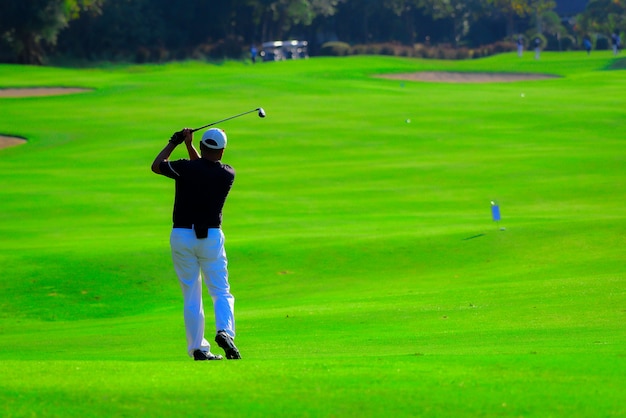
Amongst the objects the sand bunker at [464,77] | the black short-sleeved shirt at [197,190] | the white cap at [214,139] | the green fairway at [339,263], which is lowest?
the sand bunker at [464,77]

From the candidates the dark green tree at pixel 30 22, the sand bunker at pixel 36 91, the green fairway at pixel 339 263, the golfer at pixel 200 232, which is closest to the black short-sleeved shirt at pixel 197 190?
the golfer at pixel 200 232

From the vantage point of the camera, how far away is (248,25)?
13588 cm

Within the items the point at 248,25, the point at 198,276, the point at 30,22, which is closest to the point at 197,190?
the point at 198,276

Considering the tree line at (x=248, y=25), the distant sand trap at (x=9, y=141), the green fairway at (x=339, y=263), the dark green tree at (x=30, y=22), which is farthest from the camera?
the tree line at (x=248, y=25)

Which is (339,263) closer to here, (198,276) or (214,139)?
(198,276)

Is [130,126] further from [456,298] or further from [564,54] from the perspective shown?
[564,54]

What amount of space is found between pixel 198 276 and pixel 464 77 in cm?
7512

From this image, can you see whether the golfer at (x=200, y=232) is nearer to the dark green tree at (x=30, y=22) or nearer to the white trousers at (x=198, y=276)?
the white trousers at (x=198, y=276)

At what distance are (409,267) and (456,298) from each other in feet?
13.6

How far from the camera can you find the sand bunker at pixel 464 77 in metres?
84.2

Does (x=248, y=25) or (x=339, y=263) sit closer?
(x=339, y=263)

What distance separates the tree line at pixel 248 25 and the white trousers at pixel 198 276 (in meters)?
85.6

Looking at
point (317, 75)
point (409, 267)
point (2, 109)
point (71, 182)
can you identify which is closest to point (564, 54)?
point (317, 75)

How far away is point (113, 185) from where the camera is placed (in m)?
35.4
